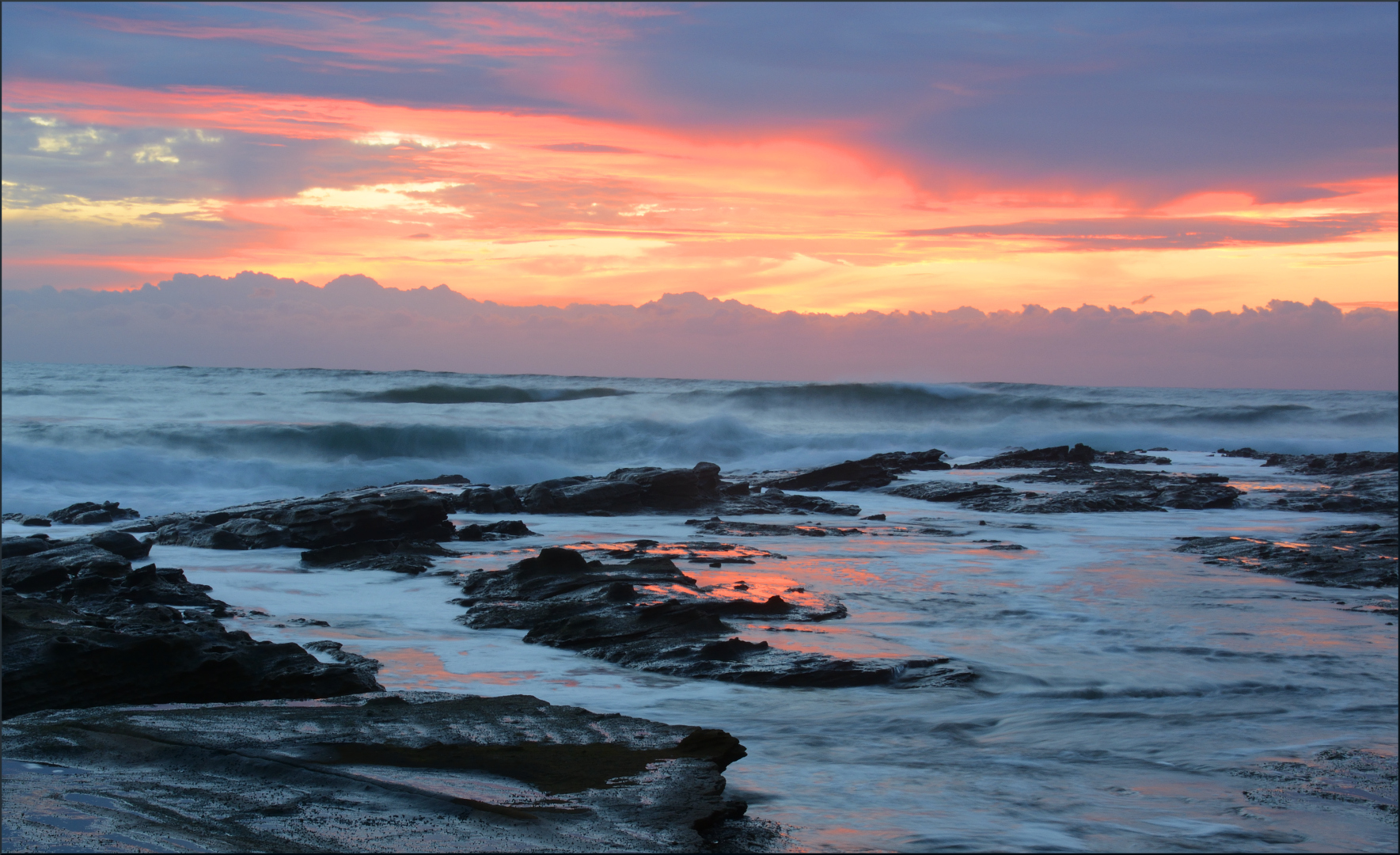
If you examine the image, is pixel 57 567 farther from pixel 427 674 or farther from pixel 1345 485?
pixel 1345 485

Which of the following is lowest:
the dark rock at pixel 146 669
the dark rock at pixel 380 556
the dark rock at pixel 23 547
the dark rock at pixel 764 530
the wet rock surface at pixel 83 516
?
the wet rock surface at pixel 83 516

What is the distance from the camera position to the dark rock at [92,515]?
590 inches

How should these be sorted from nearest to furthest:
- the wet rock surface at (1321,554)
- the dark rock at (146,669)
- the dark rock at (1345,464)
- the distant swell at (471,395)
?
the dark rock at (146,669)
the wet rock surface at (1321,554)
the dark rock at (1345,464)
the distant swell at (471,395)

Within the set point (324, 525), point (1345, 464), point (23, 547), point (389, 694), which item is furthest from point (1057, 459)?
point (389, 694)

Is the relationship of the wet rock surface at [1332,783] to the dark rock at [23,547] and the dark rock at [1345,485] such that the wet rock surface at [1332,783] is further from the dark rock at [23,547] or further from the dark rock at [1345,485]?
the dark rock at [1345,485]

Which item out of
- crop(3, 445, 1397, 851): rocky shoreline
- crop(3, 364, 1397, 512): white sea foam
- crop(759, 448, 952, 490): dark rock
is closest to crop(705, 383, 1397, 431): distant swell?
crop(3, 364, 1397, 512): white sea foam

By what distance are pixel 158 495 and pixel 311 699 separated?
18.7 metres

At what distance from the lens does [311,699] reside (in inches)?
194

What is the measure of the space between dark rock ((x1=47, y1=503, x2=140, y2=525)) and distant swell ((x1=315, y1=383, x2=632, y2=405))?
98.2 feet

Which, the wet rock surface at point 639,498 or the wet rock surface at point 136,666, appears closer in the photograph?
the wet rock surface at point 136,666

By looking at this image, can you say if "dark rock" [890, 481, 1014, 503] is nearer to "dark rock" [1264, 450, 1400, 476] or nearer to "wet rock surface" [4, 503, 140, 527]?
"dark rock" [1264, 450, 1400, 476]

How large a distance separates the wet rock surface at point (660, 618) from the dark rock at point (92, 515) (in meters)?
8.59

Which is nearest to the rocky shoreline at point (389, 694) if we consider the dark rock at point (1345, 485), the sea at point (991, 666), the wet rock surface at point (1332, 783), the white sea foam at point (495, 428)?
the sea at point (991, 666)

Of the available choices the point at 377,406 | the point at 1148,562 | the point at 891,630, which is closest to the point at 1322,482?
the point at 1148,562
